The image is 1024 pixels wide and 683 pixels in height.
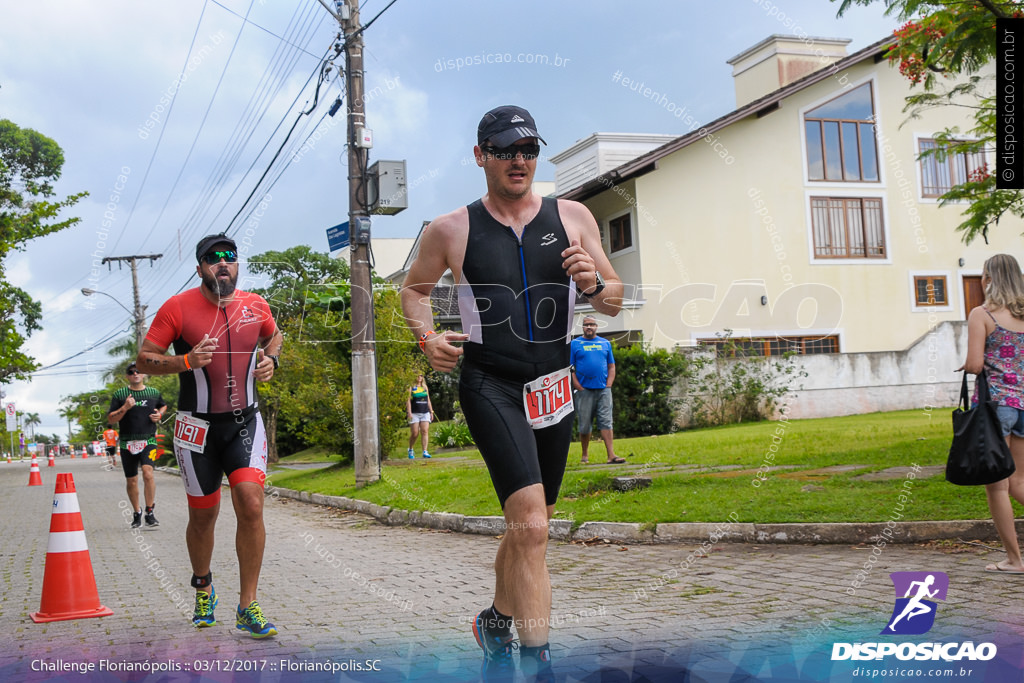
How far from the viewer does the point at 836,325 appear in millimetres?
26234

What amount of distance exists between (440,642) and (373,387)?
9.30 m

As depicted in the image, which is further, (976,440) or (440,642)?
(976,440)

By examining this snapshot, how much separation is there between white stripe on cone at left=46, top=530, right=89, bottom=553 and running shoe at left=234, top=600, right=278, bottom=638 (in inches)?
67.8

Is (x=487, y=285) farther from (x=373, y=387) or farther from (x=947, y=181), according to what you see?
(x=947, y=181)

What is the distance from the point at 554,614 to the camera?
5.23 m

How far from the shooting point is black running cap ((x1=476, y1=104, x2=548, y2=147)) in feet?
11.9

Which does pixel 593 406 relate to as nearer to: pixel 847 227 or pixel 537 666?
pixel 537 666

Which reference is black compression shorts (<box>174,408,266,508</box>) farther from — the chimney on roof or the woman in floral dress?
the chimney on roof

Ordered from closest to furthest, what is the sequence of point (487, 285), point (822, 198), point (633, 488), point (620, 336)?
point (487, 285)
point (633, 488)
point (620, 336)
point (822, 198)

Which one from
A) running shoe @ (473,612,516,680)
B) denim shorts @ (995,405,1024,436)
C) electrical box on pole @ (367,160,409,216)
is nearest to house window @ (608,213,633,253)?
electrical box on pole @ (367,160,409,216)

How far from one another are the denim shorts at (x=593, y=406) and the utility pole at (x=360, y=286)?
312cm

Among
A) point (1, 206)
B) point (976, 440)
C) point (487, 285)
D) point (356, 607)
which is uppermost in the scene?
point (1, 206)

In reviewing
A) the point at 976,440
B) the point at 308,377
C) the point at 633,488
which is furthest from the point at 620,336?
the point at 976,440

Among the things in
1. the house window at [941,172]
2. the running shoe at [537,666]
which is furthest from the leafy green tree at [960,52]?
the house window at [941,172]
